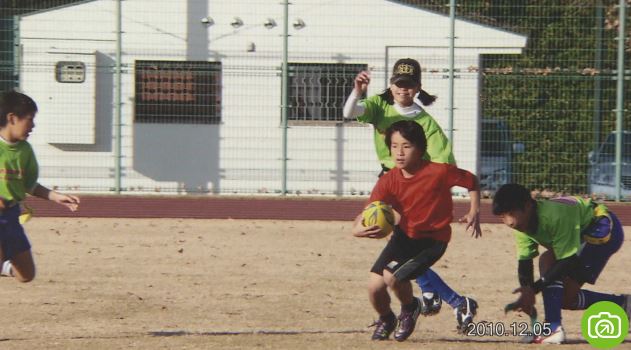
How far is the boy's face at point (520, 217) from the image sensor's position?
8.27m

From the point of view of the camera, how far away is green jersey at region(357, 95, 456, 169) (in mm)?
8961

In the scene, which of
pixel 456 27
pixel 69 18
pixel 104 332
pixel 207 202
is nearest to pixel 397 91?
pixel 104 332

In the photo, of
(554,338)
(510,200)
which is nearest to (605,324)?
(554,338)

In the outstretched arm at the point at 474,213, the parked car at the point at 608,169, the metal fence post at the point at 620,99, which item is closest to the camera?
the outstretched arm at the point at 474,213

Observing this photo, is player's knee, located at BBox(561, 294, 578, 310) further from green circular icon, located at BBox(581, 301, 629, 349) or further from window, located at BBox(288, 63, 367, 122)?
window, located at BBox(288, 63, 367, 122)

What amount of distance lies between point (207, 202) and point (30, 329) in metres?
9.54

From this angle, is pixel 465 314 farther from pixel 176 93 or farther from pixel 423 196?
pixel 176 93

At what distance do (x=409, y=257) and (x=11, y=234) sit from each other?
2657 millimetres

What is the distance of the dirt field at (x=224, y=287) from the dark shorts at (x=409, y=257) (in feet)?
1.56

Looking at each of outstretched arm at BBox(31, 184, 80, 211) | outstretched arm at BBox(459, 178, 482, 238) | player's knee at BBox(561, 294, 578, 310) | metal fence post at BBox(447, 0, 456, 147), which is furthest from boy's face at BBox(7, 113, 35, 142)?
metal fence post at BBox(447, 0, 456, 147)

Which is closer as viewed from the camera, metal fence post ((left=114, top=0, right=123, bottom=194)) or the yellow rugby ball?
the yellow rugby ball

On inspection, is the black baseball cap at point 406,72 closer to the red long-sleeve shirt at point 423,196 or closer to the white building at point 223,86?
the red long-sleeve shirt at point 423,196

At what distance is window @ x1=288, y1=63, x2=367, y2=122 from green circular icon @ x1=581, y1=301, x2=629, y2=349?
430 inches
